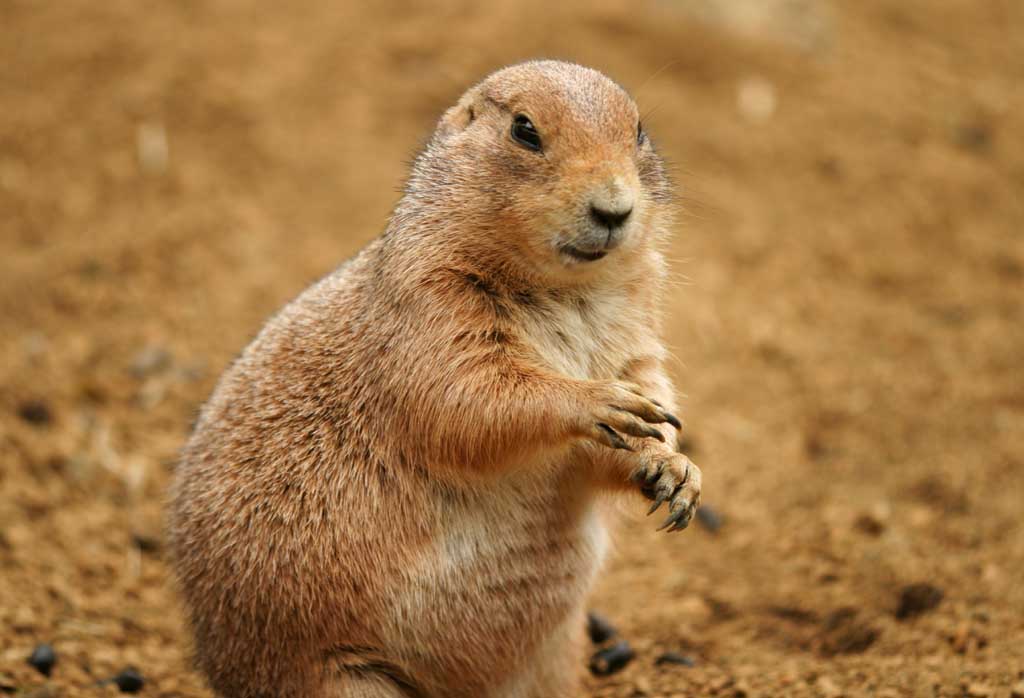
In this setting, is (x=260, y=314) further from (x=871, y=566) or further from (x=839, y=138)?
(x=839, y=138)

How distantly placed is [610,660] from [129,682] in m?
1.91

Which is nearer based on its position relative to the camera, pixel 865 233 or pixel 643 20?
pixel 865 233

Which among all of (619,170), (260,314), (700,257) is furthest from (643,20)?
(619,170)

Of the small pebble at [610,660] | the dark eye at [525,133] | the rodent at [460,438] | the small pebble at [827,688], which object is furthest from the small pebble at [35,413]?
the small pebble at [827,688]

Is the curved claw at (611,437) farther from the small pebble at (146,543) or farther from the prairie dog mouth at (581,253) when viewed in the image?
the small pebble at (146,543)

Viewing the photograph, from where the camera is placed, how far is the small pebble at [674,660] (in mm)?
4758

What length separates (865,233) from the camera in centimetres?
846

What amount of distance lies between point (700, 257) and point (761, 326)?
Result: 78 centimetres

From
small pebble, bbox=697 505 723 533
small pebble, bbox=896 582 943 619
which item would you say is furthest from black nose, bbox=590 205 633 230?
small pebble, bbox=697 505 723 533

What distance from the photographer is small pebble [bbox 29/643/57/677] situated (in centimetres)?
455

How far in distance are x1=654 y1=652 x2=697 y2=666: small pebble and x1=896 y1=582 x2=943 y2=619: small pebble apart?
3.28ft

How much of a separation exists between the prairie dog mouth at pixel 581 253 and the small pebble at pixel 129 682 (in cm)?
245

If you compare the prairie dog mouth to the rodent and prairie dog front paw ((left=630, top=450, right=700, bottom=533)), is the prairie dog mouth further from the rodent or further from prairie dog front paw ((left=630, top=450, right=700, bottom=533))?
prairie dog front paw ((left=630, top=450, right=700, bottom=533))

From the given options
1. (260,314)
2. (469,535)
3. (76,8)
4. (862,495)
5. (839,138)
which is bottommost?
(469,535)
